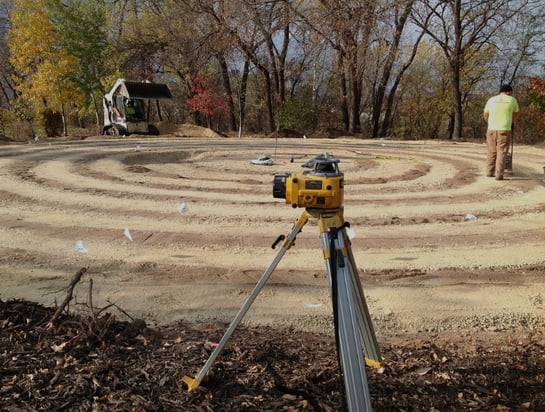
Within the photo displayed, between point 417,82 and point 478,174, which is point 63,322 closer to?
point 478,174

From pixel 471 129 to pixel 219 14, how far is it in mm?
17161

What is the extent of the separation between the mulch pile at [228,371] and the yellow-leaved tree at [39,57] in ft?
79.8

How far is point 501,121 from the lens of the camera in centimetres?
928

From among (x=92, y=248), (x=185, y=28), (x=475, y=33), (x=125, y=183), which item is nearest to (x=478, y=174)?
(x=125, y=183)

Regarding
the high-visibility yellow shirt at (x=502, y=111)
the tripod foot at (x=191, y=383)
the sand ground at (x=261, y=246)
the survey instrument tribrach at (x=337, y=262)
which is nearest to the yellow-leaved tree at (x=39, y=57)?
the sand ground at (x=261, y=246)

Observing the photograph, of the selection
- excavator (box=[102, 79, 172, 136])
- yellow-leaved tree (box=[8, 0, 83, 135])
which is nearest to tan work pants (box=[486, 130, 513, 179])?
excavator (box=[102, 79, 172, 136])

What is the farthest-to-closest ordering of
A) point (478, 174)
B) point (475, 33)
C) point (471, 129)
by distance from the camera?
1. point (471, 129)
2. point (475, 33)
3. point (478, 174)

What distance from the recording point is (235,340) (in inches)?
122

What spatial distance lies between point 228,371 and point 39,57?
26.8 meters

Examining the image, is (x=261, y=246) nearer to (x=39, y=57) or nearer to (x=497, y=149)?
(x=497, y=149)

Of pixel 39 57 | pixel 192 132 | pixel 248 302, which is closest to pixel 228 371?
pixel 248 302

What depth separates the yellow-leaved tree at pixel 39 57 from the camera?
24.0m

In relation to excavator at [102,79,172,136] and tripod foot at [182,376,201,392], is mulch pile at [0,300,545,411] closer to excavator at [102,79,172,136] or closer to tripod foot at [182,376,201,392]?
tripod foot at [182,376,201,392]

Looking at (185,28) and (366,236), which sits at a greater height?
(185,28)
